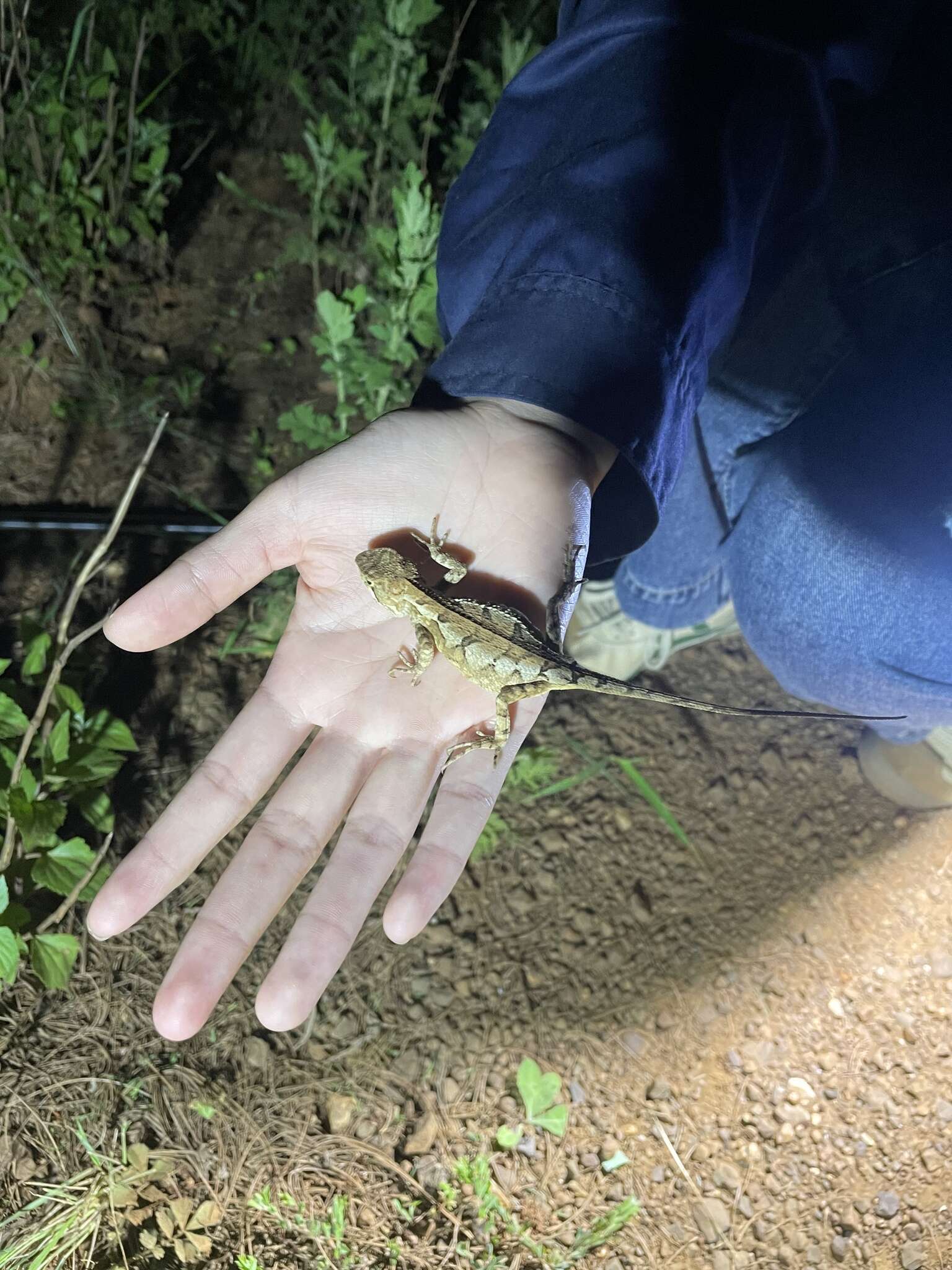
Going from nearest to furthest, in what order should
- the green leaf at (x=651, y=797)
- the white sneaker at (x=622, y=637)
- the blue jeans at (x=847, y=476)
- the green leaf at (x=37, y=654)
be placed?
the green leaf at (x=37, y=654)
the blue jeans at (x=847, y=476)
the green leaf at (x=651, y=797)
the white sneaker at (x=622, y=637)

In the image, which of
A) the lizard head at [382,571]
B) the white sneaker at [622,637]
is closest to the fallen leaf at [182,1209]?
the lizard head at [382,571]

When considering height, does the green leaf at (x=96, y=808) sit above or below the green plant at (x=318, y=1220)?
above

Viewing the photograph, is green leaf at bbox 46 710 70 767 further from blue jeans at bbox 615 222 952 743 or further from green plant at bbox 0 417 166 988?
blue jeans at bbox 615 222 952 743

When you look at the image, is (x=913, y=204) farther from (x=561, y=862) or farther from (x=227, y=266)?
(x=227, y=266)

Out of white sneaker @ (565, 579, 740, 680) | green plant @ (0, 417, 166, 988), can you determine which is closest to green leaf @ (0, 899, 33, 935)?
green plant @ (0, 417, 166, 988)

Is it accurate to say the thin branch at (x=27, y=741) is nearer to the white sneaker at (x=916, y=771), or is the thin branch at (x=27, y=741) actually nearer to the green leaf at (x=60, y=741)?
the green leaf at (x=60, y=741)

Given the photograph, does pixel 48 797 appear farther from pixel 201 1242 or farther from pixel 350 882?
pixel 201 1242
